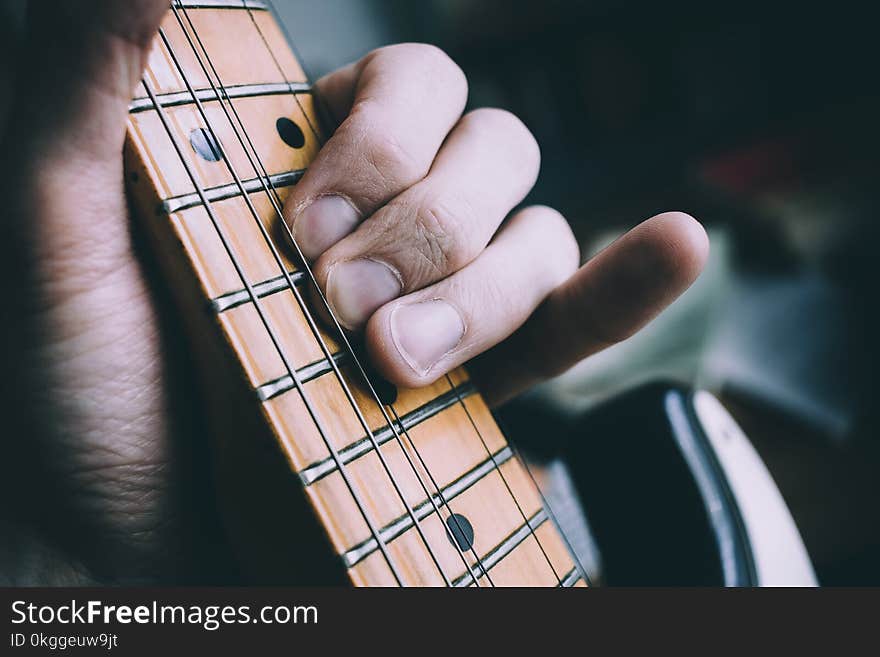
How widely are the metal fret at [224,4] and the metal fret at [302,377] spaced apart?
11.0 inches

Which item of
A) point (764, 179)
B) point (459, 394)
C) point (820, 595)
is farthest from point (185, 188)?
point (764, 179)

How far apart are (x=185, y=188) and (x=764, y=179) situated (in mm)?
2207

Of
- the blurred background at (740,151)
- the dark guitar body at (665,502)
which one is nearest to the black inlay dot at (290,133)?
the dark guitar body at (665,502)

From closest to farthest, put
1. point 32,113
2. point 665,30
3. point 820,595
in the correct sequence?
point 32,113 < point 820,595 < point 665,30

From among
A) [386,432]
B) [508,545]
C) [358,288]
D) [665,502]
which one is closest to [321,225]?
[358,288]

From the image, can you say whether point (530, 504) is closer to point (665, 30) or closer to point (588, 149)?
point (588, 149)

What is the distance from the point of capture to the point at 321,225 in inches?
19.3

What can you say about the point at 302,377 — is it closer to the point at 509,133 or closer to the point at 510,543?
the point at 510,543

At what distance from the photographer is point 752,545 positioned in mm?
700

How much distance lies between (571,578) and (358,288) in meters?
0.31

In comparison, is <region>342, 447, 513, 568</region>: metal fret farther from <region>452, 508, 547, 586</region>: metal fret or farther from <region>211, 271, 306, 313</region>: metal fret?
<region>211, 271, 306, 313</region>: metal fret

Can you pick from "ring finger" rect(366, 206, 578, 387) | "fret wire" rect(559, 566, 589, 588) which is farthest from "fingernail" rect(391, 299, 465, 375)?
"fret wire" rect(559, 566, 589, 588)

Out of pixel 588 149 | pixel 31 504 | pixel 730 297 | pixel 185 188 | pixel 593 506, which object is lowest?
pixel 593 506

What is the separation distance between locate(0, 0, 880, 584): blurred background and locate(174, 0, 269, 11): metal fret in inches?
52.2
